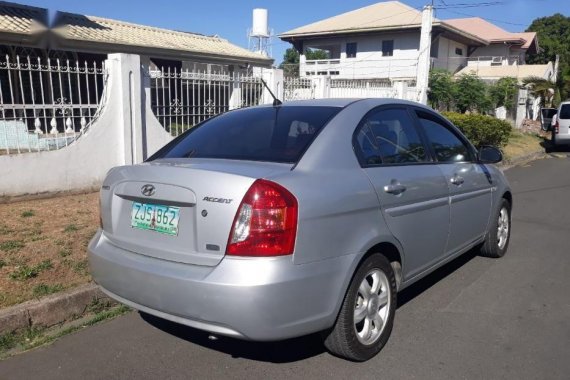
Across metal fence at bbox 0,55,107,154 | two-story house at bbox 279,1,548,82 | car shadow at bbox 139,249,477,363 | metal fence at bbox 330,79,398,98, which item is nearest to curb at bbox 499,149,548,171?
metal fence at bbox 330,79,398,98

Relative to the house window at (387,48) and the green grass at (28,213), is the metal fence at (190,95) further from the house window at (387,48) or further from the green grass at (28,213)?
the house window at (387,48)

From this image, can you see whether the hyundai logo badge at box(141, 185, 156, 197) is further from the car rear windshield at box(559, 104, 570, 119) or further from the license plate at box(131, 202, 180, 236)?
the car rear windshield at box(559, 104, 570, 119)

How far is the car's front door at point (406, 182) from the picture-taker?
127 inches

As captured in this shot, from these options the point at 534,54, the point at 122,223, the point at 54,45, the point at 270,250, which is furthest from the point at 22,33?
the point at 534,54

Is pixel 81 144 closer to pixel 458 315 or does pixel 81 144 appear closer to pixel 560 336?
pixel 458 315

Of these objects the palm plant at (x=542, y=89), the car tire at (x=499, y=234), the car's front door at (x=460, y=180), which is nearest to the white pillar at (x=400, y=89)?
the car tire at (x=499, y=234)

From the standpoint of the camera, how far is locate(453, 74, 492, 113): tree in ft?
63.4

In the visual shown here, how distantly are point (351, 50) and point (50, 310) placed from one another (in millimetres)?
33246

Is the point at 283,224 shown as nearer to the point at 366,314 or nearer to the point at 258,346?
the point at 366,314

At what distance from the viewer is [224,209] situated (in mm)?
2596

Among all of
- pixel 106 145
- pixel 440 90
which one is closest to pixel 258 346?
pixel 106 145

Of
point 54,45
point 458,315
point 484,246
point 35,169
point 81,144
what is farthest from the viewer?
point 54,45

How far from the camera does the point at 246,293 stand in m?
2.50

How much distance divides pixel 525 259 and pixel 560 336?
1953mm
